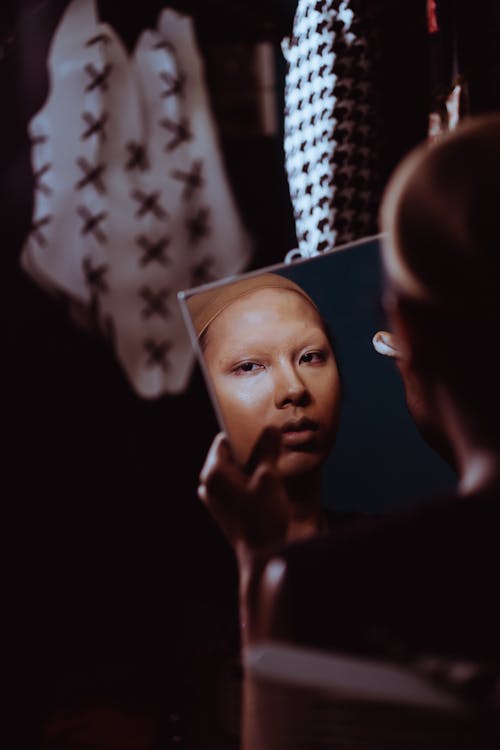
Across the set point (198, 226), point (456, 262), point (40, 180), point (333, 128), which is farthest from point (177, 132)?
point (456, 262)

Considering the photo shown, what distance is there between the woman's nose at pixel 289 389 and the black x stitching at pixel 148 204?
636 mm

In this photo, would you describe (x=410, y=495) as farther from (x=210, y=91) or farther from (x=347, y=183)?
(x=210, y=91)

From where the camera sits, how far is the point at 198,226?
1.69 metres

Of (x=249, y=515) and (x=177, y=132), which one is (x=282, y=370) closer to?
(x=249, y=515)

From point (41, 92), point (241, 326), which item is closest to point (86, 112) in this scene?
point (41, 92)

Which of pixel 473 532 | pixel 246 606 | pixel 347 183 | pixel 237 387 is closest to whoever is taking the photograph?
pixel 473 532

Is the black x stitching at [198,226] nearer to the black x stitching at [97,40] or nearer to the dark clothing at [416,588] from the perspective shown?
the black x stitching at [97,40]

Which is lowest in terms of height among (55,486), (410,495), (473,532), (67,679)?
(67,679)

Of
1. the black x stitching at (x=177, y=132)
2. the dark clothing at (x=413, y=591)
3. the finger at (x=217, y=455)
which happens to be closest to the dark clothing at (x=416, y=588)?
the dark clothing at (x=413, y=591)

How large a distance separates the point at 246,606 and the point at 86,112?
3.87 ft

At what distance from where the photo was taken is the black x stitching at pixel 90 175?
5.24 ft

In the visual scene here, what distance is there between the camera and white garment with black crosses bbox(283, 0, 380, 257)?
1.40 m

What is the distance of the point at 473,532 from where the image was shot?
0.57 metres

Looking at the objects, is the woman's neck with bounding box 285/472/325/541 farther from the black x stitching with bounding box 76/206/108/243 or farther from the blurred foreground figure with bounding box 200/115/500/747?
the black x stitching with bounding box 76/206/108/243
